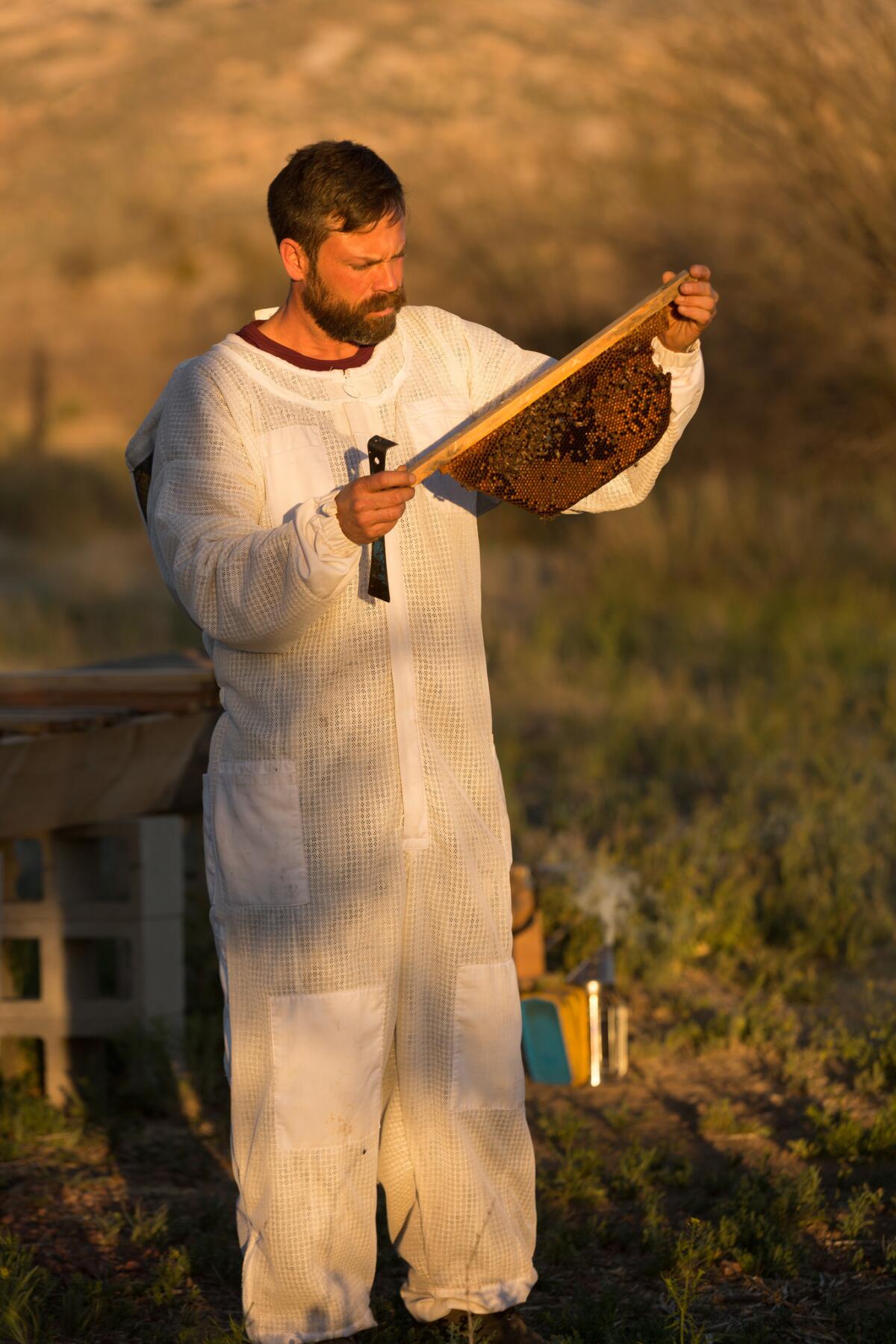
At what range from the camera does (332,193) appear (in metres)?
3.07

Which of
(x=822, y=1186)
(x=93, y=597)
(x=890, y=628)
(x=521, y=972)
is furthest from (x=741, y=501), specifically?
(x=822, y=1186)

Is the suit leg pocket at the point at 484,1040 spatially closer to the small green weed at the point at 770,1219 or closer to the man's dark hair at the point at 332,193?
the small green weed at the point at 770,1219

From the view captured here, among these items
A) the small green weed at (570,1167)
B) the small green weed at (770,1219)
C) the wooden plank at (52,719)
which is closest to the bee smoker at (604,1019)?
the small green weed at (570,1167)

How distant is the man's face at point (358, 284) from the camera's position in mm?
3105

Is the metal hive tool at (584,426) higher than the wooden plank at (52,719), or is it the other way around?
the metal hive tool at (584,426)

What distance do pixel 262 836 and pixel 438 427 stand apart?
80 cm

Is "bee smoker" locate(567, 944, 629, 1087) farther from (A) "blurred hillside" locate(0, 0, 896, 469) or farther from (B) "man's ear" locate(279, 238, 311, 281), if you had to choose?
(A) "blurred hillside" locate(0, 0, 896, 469)

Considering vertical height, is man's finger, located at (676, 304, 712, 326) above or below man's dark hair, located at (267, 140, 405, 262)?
below

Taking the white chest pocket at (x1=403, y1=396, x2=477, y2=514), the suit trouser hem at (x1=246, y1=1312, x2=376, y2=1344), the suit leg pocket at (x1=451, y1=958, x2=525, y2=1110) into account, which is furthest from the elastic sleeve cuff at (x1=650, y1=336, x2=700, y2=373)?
the suit trouser hem at (x1=246, y1=1312, x2=376, y2=1344)

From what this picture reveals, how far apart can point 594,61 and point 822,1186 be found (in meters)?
39.9

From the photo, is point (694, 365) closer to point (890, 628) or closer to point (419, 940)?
point (419, 940)

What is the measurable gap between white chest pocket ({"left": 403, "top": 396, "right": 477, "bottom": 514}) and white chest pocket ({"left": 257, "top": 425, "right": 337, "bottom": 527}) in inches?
7.6

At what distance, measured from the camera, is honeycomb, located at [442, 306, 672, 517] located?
3.18m

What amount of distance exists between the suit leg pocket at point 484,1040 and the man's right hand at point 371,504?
0.85 metres
